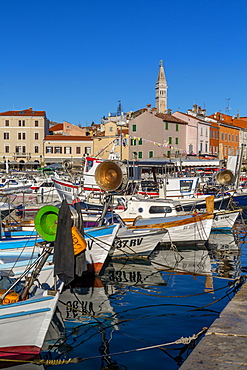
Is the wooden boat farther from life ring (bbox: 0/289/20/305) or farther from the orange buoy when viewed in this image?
the orange buoy

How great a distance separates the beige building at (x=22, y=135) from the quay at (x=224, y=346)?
246ft

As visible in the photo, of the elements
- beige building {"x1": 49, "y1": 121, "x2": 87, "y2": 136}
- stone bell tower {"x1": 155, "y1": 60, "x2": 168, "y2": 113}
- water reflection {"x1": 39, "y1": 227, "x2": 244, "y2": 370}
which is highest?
stone bell tower {"x1": 155, "y1": 60, "x2": 168, "y2": 113}

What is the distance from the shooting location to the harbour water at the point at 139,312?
9539 mm

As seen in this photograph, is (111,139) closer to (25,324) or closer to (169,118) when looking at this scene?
(169,118)

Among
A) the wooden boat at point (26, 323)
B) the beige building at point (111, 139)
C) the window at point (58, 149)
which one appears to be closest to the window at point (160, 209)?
the wooden boat at point (26, 323)

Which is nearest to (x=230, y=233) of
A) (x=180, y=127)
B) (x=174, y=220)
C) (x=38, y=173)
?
(x=174, y=220)

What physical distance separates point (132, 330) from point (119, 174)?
8.55 metres

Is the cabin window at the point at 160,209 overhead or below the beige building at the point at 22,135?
below

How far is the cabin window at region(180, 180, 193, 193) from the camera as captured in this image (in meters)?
A: 31.8

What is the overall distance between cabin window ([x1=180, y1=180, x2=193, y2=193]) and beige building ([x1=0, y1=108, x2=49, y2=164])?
53026 millimetres

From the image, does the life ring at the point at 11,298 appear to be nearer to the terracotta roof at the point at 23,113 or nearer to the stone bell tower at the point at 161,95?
the terracotta roof at the point at 23,113

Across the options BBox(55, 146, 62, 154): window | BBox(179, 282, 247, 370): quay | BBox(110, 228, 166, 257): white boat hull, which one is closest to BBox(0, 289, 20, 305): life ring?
BBox(179, 282, 247, 370): quay

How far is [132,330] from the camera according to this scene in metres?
11.0

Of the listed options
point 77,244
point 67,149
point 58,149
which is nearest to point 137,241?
point 77,244
